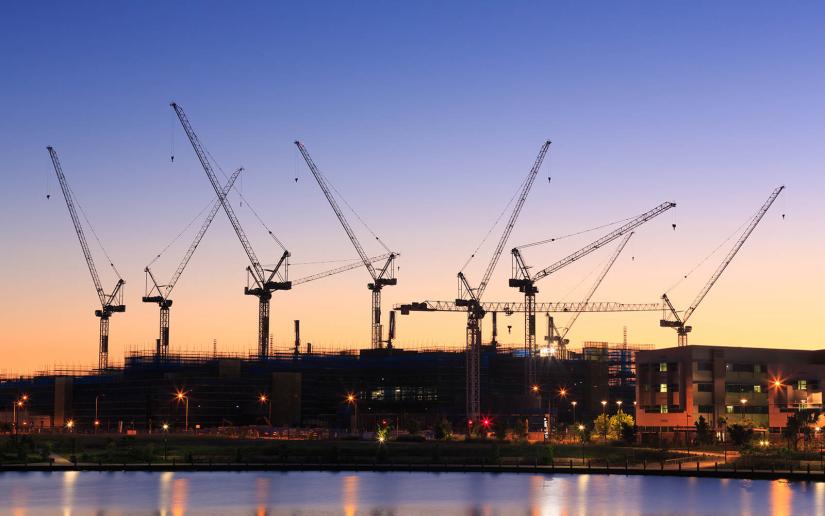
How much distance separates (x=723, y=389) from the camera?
602 ft

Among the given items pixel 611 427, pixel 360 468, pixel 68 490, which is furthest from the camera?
pixel 611 427

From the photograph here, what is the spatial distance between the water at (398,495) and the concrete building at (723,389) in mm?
53293

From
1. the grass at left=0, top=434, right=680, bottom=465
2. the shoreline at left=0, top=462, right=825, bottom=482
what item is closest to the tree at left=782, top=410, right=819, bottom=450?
the grass at left=0, top=434, right=680, bottom=465

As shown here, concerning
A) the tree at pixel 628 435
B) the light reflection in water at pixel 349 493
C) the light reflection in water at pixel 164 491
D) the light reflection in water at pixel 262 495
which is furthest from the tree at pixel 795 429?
the light reflection in water at pixel 164 491

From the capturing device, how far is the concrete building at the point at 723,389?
182 m

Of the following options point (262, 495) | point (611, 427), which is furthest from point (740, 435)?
point (262, 495)

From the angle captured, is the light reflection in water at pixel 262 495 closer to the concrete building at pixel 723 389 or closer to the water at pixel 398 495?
the water at pixel 398 495

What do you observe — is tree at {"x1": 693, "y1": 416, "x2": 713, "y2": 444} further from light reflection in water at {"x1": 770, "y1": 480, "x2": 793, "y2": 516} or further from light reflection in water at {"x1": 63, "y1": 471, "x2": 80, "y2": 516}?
light reflection in water at {"x1": 63, "y1": 471, "x2": 80, "y2": 516}

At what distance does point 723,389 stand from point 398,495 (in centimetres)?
8374

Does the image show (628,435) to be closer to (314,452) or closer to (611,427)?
(611,427)

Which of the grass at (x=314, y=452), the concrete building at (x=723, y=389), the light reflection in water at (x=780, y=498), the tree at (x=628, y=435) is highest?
the concrete building at (x=723, y=389)

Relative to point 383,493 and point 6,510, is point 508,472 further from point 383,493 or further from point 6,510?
point 6,510

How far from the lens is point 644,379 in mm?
192375

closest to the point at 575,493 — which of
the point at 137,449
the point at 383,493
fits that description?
the point at 383,493
